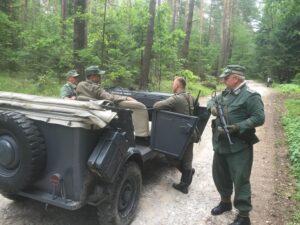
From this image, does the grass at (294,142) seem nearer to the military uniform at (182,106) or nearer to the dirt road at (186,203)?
the dirt road at (186,203)

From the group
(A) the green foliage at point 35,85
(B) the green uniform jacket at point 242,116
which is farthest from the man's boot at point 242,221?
(A) the green foliage at point 35,85

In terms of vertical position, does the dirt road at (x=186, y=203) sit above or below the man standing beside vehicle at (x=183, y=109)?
below

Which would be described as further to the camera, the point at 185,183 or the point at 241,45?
the point at 241,45

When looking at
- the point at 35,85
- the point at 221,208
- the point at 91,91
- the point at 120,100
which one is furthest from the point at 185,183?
the point at 35,85

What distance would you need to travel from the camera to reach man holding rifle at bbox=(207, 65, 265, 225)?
4.19m

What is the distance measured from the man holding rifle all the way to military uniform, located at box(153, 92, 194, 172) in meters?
0.85

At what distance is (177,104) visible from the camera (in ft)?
17.4

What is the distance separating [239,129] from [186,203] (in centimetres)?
159

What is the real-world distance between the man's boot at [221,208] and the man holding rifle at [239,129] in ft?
1.26

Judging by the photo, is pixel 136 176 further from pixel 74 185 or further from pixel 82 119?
pixel 82 119

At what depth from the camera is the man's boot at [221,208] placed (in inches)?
187

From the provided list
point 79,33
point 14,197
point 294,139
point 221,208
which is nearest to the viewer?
point 14,197

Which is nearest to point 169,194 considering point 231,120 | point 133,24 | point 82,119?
point 231,120

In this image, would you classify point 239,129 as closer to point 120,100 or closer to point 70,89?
point 120,100
